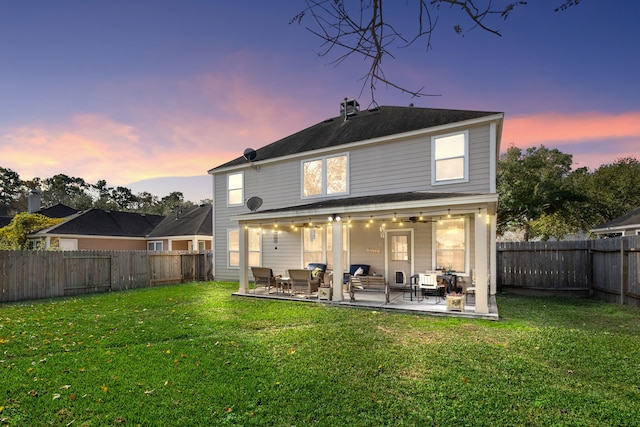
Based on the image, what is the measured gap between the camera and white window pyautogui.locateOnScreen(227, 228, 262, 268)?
1530 cm

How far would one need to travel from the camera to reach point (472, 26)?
2605mm

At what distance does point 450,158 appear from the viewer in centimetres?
1077

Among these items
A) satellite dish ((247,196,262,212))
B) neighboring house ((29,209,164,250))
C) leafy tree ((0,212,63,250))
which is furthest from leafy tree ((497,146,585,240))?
leafy tree ((0,212,63,250))

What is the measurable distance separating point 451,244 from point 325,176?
5.49m

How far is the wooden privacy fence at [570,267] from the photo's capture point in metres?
9.64

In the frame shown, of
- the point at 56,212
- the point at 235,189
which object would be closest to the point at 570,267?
the point at 235,189

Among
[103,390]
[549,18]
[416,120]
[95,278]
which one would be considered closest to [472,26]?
[549,18]

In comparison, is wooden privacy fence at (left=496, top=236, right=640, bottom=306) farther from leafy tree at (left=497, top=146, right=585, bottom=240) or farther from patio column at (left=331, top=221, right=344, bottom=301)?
leafy tree at (left=497, top=146, right=585, bottom=240)

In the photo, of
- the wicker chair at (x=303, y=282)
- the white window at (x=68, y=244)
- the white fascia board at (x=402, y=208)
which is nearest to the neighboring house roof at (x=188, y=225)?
the white window at (x=68, y=244)

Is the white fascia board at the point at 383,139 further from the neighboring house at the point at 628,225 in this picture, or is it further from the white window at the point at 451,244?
the neighboring house at the point at 628,225

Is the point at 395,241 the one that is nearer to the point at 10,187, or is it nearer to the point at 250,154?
the point at 250,154

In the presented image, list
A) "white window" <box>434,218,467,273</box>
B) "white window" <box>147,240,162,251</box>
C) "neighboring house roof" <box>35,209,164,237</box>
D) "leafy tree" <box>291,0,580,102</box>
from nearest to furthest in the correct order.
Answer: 1. "leafy tree" <box>291,0,580,102</box>
2. "white window" <box>434,218,467,273</box>
3. "neighboring house roof" <box>35,209,164,237</box>
4. "white window" <box>147,240,162,251</box>

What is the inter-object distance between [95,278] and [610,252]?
18.7 metres

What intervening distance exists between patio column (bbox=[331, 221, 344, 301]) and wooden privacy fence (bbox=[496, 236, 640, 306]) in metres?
6.89
